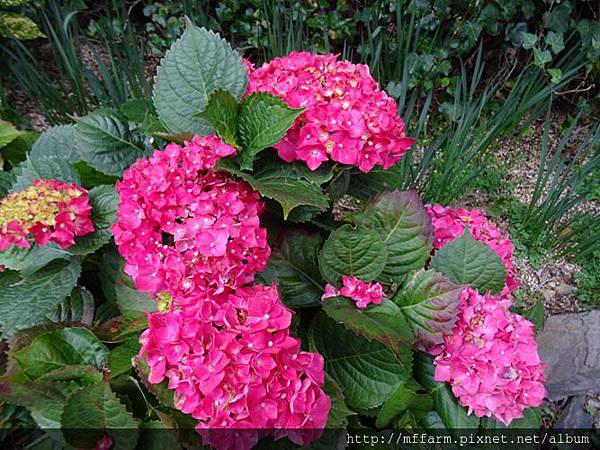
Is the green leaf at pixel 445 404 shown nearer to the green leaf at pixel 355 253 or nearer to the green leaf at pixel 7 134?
the green leaf at pixel 355 253

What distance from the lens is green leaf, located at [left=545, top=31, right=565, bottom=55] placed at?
210cm

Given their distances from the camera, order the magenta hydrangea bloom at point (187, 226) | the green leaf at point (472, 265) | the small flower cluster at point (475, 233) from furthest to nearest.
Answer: the small flower cluster at point (475, 233) → the green leaf at point (472, 265) → the magenta hydrangea bloom at point (187, 226)

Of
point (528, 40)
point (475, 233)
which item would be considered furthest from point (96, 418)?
point (528, 40)

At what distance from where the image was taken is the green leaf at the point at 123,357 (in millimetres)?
898

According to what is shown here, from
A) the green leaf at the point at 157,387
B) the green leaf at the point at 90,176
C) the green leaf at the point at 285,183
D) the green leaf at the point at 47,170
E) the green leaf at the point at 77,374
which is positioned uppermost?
the green leaf at the point at 285,183

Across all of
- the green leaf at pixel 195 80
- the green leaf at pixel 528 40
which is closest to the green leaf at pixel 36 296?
the green leaf at pixel 195 80

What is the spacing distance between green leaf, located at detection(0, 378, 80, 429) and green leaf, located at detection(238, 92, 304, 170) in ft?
1.59

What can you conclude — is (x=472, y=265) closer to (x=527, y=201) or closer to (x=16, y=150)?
(x=527, y=201)

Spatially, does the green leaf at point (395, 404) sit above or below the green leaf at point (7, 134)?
below

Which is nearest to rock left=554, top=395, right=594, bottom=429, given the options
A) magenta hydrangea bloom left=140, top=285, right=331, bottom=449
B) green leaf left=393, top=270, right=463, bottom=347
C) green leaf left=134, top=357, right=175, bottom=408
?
green leaf left=393, top=270, right=463, bottom=347

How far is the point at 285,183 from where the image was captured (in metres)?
0.94

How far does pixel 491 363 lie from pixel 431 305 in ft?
0.44

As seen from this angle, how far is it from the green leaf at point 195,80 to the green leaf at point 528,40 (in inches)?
59.8

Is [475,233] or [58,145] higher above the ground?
[58,145]
